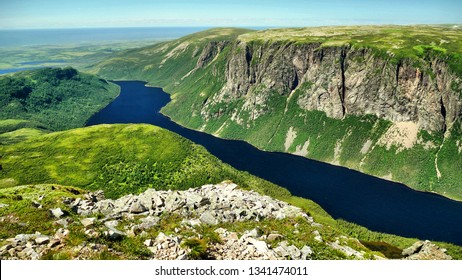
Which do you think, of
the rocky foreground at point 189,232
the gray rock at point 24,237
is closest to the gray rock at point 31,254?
the rocky foreground at point 189,232

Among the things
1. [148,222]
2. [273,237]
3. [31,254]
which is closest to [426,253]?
[273,237]

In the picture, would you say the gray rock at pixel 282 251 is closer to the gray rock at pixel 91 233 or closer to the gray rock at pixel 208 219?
the gray rock at pixel 208 219

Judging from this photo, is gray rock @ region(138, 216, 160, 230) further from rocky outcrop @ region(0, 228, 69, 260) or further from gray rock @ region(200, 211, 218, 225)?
rocky outcrop @ region(0, 228, 69, 260)

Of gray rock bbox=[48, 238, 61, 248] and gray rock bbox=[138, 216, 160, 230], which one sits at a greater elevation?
gray rock bbox=[48, 238, 61, 248]

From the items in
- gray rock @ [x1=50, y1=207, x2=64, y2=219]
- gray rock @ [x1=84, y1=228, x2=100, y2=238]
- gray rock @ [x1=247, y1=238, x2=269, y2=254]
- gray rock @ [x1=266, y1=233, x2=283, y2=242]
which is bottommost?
gray rock @ [x1=266, y1=233, x2=283, y2=242]

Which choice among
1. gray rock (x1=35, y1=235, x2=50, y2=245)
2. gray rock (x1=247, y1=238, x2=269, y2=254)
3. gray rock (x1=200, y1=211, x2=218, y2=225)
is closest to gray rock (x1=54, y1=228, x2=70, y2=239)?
gray rock (x1=35, y1=235, x2=50, y2=245)

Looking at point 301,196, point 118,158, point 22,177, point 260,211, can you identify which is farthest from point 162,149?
point 260,211

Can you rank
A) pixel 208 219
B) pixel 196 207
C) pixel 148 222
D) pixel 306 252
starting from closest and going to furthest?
pixel 306 252
pixel 148 222
pixel 208 219
pixel 196 207

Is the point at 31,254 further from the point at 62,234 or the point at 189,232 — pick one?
the point at 189,232
